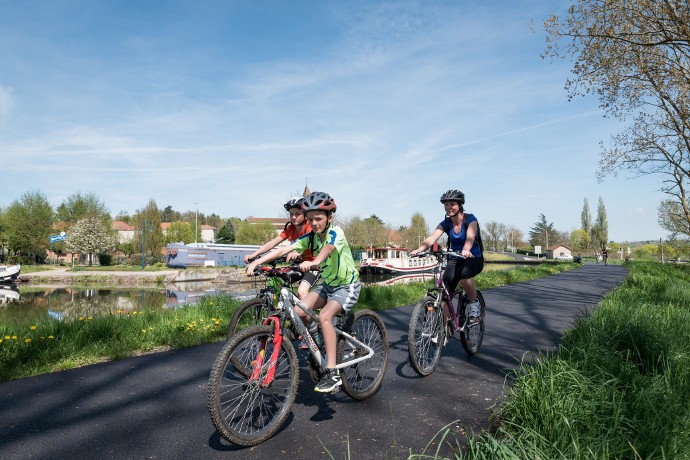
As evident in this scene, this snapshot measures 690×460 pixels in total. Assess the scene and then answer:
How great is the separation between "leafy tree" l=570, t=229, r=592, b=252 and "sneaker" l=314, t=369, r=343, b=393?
118 m

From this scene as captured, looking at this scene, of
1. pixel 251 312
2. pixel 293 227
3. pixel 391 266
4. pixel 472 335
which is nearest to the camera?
pixel 251 312

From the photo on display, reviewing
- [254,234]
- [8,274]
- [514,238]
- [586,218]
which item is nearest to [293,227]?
[8,274]

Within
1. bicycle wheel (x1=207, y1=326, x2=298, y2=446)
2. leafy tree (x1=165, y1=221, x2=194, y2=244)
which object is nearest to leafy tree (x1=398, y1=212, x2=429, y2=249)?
leafy tree (x1=165, y1=221, x2=194, y2=244)

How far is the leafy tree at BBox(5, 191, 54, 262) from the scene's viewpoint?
59781 mm

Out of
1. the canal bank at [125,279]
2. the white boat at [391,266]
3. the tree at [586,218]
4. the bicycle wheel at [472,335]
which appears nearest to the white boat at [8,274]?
the canal bank at [125,279]

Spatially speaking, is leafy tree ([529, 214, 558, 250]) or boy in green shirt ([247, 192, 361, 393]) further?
leafy tree ([529, 214, 558, 250])

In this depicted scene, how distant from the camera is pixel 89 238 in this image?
61094 millimetres

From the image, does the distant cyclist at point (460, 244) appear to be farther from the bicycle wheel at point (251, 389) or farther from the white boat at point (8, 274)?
the white boat at point (8, 274)

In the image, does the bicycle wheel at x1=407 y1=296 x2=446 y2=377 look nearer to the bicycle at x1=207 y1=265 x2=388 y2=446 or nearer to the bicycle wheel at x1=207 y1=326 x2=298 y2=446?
the bicycle at x1=207 y1=265 x2=388 y2=446

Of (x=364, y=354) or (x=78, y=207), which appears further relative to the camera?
(x=78, y=207)

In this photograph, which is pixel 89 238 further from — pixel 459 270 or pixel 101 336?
pixel 459 270

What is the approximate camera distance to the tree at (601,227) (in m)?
110

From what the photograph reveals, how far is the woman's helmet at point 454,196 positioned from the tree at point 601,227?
117 m

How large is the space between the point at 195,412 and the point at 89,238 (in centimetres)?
6529
